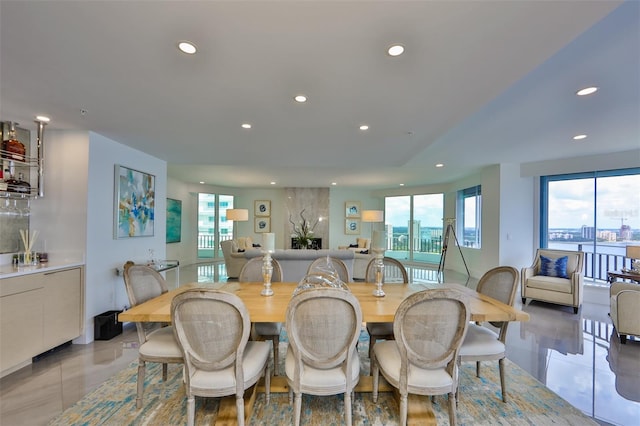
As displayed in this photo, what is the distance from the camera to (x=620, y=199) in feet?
16.0

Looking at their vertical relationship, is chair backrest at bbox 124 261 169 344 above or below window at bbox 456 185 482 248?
below

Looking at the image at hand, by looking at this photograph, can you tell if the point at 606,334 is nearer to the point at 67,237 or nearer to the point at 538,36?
the point at 538,36

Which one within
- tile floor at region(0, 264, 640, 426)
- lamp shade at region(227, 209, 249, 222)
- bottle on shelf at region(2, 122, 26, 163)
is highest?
bottle on shelf at region(2, 122, 26, 163)

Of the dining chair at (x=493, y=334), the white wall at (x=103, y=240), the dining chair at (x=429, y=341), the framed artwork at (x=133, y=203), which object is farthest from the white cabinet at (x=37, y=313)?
the dining chair at (x=493, y=334)

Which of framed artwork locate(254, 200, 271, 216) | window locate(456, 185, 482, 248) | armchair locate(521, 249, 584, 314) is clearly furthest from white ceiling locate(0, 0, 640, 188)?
framed artwork locate(254, 200, 271, 216)

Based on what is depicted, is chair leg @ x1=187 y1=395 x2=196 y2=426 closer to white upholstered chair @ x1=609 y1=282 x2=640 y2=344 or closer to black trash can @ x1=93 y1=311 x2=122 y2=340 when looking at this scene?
black trash can @ x1=93 y1=311 x2=122 y2=340

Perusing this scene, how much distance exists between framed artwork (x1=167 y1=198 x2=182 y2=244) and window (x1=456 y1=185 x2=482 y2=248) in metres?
8.05

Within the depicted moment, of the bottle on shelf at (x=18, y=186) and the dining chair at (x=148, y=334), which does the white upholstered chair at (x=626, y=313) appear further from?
the bottle on shelf at (x=18, y=186)

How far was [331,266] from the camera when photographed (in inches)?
114

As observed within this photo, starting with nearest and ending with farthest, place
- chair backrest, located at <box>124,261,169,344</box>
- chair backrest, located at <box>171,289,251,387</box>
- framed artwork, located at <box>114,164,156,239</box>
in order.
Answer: chair backrest, located at <box>171,289,251,387</box>
chair backrest, located at <box>124,261,169,344</box>
framed artwork, located at <box>114,164,156,239</box>

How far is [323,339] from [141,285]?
1.69m

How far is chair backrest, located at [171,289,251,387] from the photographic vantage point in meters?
1.64

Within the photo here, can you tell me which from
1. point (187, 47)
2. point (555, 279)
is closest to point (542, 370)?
point (555, 279)

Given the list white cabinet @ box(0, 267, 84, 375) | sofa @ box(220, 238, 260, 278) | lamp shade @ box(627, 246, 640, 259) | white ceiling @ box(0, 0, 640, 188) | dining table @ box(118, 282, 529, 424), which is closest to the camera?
white ceiling @ box(0, 0, 640, 188)
